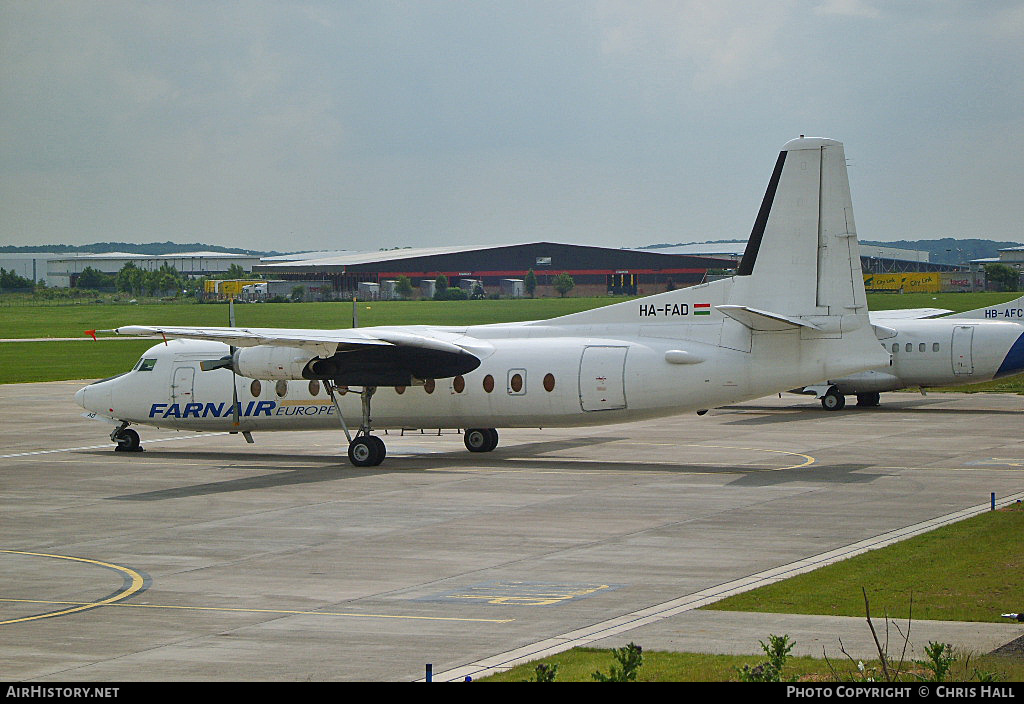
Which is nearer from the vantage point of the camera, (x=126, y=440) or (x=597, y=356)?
(x=597, y=356)

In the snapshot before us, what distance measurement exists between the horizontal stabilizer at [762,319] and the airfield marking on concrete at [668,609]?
6.37 m

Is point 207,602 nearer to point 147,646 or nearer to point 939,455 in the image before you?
point 147,646

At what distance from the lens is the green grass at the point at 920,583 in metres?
13.5

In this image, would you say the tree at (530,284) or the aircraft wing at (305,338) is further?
the tree at (530,284)

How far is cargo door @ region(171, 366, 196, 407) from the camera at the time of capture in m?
31.2

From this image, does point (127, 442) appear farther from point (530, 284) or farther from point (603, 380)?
point (530, 284)

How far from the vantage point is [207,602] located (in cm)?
1466

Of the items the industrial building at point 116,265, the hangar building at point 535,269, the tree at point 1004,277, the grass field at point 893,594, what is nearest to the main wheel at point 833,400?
the grass field at point 893,594

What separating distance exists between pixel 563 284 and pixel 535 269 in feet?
31.0

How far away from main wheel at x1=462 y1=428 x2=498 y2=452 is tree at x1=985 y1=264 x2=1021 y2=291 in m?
105

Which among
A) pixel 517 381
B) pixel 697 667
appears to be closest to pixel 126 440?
pixel 517 381

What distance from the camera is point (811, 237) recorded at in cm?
2569

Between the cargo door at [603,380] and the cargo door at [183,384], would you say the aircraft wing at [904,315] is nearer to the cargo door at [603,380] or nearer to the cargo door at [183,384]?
the cargo door at [603,380]

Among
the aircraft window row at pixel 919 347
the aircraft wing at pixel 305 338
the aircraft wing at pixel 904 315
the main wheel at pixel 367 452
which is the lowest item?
the main wheel at pixel 367 452
